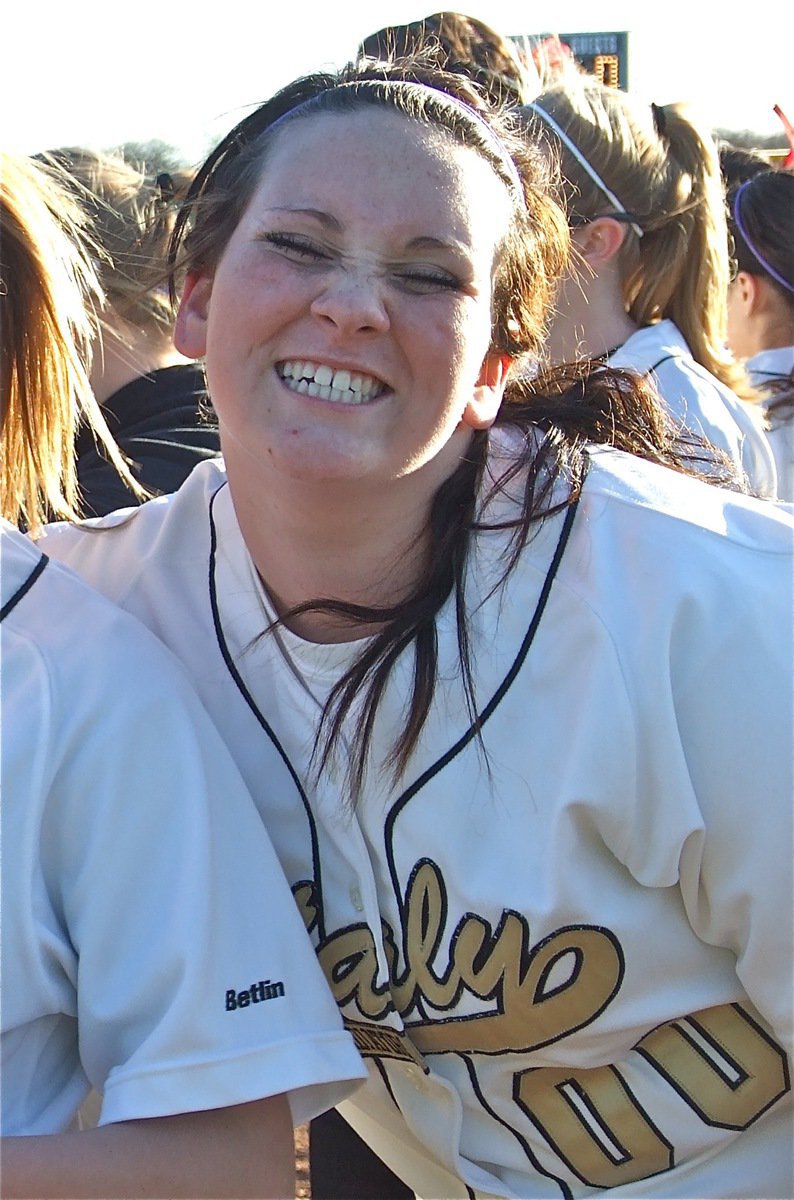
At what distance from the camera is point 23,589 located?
159cm

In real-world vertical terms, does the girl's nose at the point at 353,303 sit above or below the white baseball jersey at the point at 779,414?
above

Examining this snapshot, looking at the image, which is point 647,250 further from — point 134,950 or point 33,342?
point 134,950

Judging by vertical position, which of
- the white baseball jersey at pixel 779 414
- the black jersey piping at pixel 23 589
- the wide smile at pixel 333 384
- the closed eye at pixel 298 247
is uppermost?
the closed eye at pixel 298 247

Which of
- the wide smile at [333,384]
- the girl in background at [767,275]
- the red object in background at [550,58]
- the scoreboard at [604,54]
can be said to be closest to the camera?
the wide smile at [333,384]

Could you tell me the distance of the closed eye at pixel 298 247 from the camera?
167 cm

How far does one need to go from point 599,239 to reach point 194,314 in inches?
63.7

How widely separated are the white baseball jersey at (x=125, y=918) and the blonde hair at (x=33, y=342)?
0.34 meters

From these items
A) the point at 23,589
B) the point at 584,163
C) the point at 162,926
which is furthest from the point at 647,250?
the point at 162,926

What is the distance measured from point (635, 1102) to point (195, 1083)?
1.94ft

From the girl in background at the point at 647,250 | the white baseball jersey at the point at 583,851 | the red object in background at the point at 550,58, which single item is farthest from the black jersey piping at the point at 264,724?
Answer: the red object in background at the point at 550,58

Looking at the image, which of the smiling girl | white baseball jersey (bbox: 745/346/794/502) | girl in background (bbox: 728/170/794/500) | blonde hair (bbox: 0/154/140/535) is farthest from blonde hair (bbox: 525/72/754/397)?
blonde hair (bbox: 0/154/140/535)

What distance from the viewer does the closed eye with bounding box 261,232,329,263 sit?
1668 mm

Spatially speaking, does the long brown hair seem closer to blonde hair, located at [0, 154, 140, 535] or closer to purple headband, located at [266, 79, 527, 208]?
purple headband, located at [266, 79, 527, 208]

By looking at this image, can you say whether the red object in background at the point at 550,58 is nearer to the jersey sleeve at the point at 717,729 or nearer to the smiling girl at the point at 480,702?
the smiling girl at the point at 480,702
